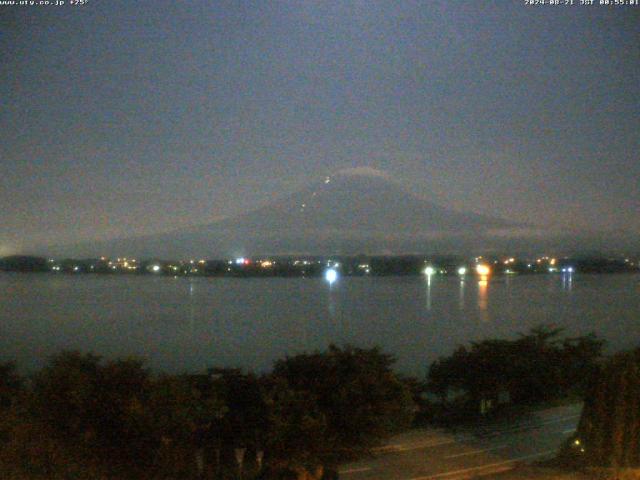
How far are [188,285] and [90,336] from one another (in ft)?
90.0

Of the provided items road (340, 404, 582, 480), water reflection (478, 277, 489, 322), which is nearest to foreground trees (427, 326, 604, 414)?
road (340, 404, 582, 480)

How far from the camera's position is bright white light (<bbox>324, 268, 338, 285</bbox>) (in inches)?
2426

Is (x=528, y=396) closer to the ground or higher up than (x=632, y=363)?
closer to the ground

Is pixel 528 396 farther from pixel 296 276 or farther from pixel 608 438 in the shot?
pixel 296 276

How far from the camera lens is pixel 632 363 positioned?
745cm

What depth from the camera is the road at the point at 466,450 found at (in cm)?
870

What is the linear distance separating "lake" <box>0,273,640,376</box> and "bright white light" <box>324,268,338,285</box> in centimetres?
62

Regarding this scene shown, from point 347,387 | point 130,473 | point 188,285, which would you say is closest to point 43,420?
point 130,473

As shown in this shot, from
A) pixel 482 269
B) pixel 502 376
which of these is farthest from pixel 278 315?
pixel 482 269

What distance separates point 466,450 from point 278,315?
99.1 ft

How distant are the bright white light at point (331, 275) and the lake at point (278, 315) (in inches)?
24.3

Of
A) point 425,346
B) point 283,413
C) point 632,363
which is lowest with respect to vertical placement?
point 425,346

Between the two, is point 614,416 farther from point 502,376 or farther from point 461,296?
point 461,296

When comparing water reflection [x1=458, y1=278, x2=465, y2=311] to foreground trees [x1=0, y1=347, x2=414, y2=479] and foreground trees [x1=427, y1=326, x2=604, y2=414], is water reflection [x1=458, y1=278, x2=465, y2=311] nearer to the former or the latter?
foreground trees [x1=427, y1=326, x2=604, y2=414]
